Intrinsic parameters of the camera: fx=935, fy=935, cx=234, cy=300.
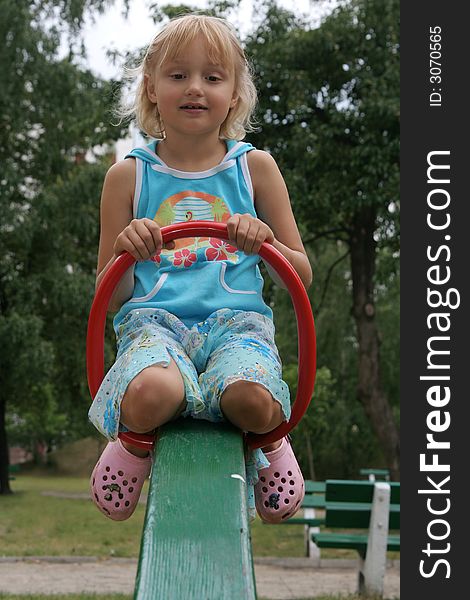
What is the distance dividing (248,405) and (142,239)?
0.50 m

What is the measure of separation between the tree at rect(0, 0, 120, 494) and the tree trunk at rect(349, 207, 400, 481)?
448cm

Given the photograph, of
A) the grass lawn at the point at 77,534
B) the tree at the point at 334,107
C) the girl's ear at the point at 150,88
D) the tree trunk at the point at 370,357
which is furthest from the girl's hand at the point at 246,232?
the tree trunk at the point at 370,357

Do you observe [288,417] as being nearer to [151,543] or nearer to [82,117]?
[151,543]

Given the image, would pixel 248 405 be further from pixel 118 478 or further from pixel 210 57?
pixel 210 57

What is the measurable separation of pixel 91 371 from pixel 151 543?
80 centimetres

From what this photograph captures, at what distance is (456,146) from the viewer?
6902 millimetres

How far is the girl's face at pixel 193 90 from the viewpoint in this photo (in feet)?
8.54

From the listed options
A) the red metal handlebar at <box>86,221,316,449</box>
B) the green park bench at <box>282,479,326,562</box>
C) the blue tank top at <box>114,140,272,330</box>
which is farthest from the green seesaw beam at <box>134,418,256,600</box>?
the green park bench at <box>282,479,326,562</box>

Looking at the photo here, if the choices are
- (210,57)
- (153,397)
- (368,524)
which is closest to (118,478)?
(153,397)

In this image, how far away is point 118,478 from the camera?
8.96 ft

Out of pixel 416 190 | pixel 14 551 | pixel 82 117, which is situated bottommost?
pixel 14 551

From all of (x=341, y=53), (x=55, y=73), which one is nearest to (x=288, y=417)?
(x=341, y=53)

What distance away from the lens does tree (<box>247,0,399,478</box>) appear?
44.1 feet

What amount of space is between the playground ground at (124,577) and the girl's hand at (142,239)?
16.2 feet
